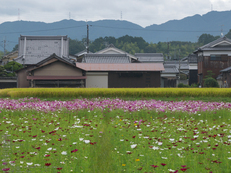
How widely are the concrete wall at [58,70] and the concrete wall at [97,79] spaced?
1.50 meters

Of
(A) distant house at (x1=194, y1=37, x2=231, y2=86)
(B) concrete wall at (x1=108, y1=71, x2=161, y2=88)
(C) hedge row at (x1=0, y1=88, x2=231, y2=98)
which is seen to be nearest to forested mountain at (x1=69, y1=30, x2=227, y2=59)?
(A) distant house at (x1=194, y1=37, x2=231, y2=86)

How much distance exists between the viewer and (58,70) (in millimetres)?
30922

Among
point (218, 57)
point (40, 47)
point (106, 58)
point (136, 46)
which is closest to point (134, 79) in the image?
point (106, 58)

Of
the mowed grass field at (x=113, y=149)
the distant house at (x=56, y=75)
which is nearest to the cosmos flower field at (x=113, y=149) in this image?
the mowed grass field at (x=113, y=149)

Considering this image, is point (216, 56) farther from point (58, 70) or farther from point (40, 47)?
point (40, 47)

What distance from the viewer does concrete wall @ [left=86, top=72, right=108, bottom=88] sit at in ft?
104

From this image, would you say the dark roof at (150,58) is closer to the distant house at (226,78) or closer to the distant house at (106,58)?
the distant house at (226,78)

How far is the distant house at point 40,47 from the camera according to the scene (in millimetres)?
46594

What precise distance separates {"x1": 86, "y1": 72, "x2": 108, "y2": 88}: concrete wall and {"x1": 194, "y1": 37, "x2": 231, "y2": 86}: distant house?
20848 millimetres

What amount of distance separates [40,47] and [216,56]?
2936 cm

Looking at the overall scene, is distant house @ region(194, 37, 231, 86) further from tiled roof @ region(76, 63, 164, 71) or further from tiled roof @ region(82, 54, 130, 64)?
tiled roof @ region(76, 63, 164, 71)

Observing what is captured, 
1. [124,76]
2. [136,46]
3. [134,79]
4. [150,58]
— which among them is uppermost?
[136,46]

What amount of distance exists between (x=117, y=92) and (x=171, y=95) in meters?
4.57

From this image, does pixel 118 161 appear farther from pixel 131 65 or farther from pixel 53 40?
pixel 53 40
